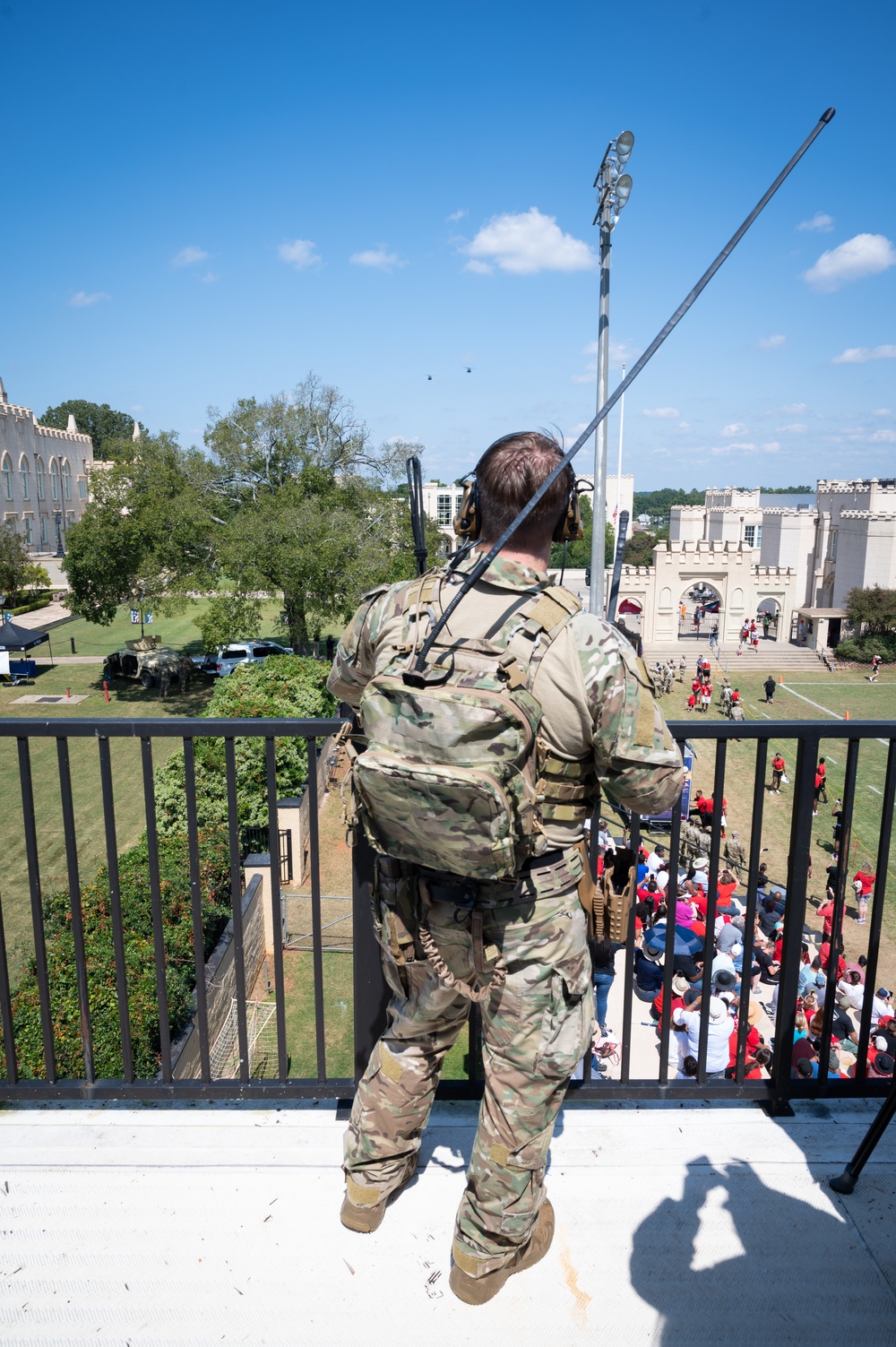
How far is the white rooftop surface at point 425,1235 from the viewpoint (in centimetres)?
184

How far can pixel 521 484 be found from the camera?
179 centimetres

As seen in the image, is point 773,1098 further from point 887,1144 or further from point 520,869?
point 520,869

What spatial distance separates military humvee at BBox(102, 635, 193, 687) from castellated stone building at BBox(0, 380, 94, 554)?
83.1 ft

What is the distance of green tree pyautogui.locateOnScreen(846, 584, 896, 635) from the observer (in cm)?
3984

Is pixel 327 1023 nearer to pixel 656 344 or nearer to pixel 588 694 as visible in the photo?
pixel 588 694

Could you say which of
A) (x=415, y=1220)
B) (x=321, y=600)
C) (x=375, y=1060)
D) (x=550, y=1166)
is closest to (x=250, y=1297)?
(x=415, y=1220)

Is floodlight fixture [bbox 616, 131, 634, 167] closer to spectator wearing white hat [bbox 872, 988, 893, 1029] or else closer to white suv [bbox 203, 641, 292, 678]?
spectator wearing white hat [bbox 872, 988, 893, 1029]

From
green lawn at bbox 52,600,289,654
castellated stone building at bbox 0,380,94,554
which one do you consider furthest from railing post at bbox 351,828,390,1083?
castellated stone building at bbox 0,380,94,554

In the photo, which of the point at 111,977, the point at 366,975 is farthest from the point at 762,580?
the point at 366,975

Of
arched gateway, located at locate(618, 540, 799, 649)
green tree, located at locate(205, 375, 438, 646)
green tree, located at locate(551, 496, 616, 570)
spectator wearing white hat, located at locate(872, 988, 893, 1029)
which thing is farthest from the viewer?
arched gateway, located at locate(618, 540, 799, 649)

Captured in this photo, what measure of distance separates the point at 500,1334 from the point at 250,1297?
0.52m

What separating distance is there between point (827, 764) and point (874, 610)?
66.2ft

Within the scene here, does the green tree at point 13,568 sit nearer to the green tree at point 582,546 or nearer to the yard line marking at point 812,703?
the green tree at point 582,546

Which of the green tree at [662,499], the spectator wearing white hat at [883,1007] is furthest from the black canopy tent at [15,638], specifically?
the green tree at [662,499]
